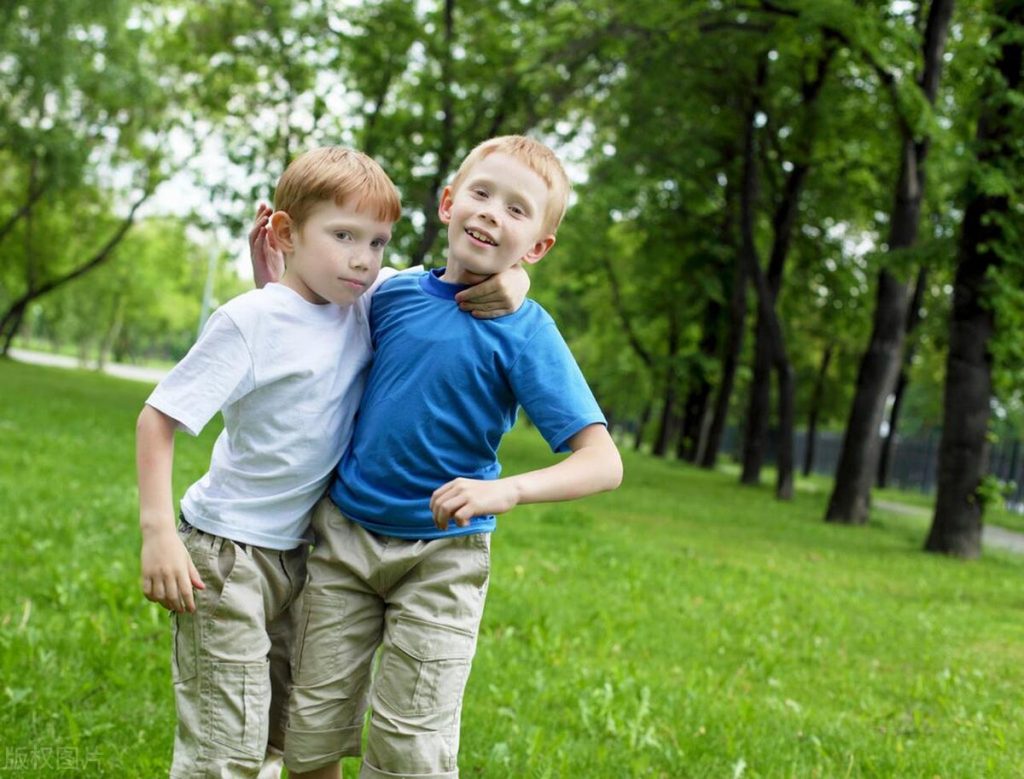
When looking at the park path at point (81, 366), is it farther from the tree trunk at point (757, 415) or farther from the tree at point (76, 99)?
the tree trunk at point (757, 415)

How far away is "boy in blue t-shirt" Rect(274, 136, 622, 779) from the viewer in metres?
2.83

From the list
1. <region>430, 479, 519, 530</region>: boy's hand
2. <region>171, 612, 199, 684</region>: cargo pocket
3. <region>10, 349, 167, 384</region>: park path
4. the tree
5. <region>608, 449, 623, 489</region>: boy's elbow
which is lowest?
<region>10, 349, 167, 384</region>: park path

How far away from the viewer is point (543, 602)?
23.9 ft

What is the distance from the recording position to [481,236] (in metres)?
2.84

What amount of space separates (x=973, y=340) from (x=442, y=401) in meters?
12.8

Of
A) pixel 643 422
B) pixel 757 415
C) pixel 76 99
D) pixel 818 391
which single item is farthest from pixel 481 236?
pixel 643 422

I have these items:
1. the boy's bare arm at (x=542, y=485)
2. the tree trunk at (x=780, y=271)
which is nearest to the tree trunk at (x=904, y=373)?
the tree trunk at (x=780, y=271)

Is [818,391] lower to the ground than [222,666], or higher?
higher

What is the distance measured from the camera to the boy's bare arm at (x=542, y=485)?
2.51 m

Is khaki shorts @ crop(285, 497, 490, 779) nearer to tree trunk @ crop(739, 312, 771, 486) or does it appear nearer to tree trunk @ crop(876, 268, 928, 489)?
tree trunk @ crop(876, 268, 928, 489)

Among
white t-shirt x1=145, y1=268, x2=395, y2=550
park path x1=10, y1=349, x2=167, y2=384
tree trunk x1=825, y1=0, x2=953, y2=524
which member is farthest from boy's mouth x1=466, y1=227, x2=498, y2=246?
park path x1=10, y1=349, x2=167, y2=384

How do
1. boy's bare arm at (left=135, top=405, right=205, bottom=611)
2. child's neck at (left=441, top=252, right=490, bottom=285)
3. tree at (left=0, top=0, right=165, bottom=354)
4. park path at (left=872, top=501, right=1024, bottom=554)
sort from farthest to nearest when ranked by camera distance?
tree at (left=0, top=0, right=165, bottom=354) → park path at (left=872, top=501, right=1024, bottom=554) → child's neck at (left=441, top=252, right=490, bottom=285) → boy's bare arm at (left=135, top=405, right=205, bottom=611)

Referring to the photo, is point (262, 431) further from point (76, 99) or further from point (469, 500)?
point (76, 99)

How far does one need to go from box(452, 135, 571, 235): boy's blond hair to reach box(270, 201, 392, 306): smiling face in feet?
0.92
